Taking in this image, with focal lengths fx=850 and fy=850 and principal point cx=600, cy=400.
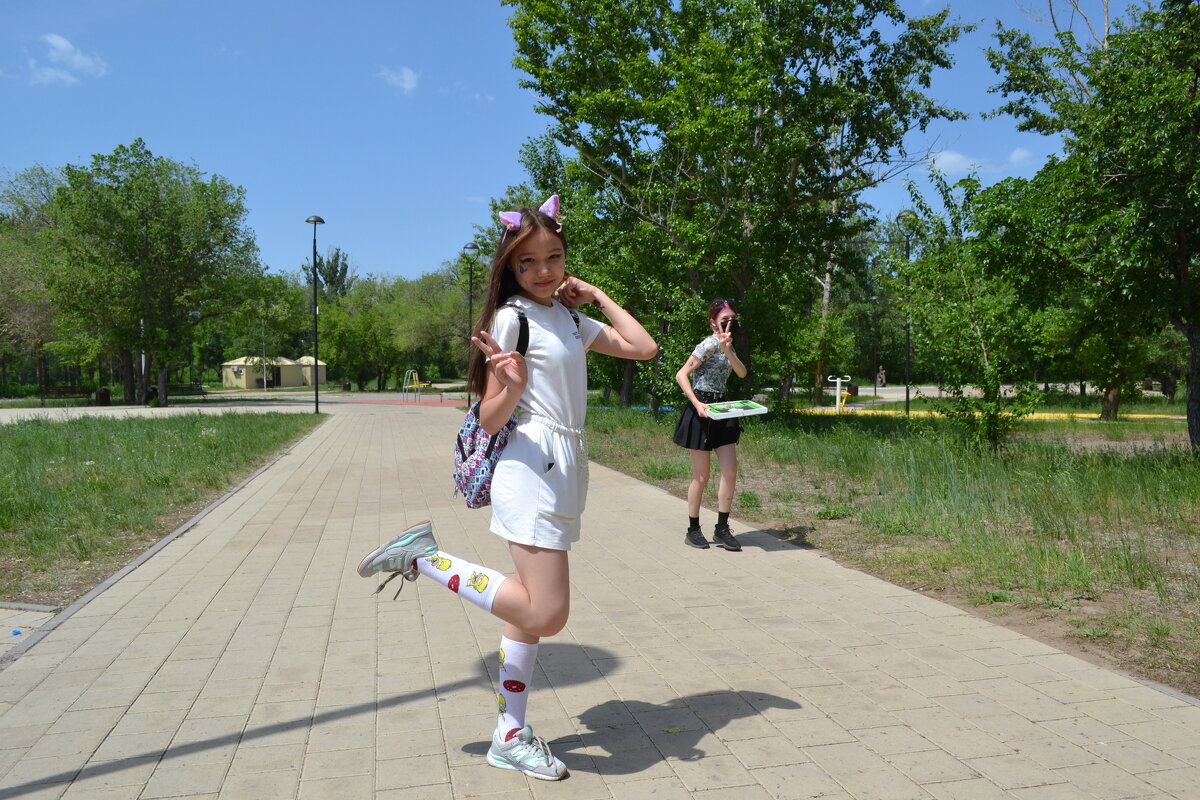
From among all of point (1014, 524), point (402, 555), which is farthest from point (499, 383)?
point (1014, 524)

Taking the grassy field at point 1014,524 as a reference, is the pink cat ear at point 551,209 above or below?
above

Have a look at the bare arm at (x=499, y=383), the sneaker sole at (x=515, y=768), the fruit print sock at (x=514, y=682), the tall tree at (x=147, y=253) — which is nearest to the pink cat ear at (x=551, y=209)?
the bare arm at (x=499, y=383)

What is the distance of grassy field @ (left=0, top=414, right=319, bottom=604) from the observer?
655cm

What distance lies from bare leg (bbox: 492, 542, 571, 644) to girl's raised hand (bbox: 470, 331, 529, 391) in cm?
58

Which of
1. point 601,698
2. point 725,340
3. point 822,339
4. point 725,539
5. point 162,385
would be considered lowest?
point 601,698

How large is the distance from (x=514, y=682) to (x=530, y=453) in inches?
34.0

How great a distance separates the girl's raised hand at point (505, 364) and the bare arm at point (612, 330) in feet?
1.61

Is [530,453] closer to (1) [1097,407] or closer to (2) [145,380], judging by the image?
(1) [1097,407]

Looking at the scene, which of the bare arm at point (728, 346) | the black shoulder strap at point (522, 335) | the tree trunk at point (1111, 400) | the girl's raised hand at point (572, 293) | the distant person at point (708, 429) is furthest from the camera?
the tree trunk at point (1111, 400)

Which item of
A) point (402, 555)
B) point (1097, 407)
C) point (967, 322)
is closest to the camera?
point (402, 555)

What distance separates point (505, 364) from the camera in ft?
8.88

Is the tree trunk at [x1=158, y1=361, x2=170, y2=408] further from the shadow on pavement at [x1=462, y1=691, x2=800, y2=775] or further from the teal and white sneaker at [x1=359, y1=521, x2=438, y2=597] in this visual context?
the shadow on pavement at [x1=462, y1=691, x2=800, y2=775]

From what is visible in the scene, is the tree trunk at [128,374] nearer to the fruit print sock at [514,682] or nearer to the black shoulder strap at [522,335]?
the fruit print sock at [514,682]

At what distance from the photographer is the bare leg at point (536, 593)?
2.94m
